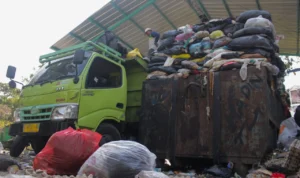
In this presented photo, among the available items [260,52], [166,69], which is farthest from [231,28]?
[166,69]

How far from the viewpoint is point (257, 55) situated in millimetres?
4242

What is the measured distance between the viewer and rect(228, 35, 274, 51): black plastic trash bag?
434 cm

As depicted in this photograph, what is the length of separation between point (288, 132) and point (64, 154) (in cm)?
376

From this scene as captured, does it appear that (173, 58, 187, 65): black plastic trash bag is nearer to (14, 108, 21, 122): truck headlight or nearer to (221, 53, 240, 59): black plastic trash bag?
(221, 53, 240, 59): black plastic trash bag

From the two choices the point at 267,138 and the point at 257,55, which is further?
the point at 257,55

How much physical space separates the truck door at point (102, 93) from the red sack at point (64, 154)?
95 centimetres

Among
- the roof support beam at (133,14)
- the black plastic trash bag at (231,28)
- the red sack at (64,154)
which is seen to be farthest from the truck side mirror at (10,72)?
the black plastic trash bag at (231,28)

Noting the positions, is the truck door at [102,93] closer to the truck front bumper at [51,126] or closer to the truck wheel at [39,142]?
the truck front bumper at [51,126]

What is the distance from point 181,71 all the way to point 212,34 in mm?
1060

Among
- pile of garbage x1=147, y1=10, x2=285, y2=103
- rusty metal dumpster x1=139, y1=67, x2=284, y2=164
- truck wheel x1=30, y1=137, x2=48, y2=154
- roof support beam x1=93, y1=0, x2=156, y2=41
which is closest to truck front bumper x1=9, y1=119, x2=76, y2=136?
truck wheel x1=30, y1=137, x2=48, y2=154

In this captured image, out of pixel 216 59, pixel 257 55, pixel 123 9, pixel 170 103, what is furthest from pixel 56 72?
pixel 123 9

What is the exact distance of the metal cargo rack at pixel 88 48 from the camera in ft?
15.6

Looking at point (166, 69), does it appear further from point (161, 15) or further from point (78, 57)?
point (161, 15)

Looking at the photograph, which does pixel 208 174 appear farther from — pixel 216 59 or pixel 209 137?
pixel 216 59
